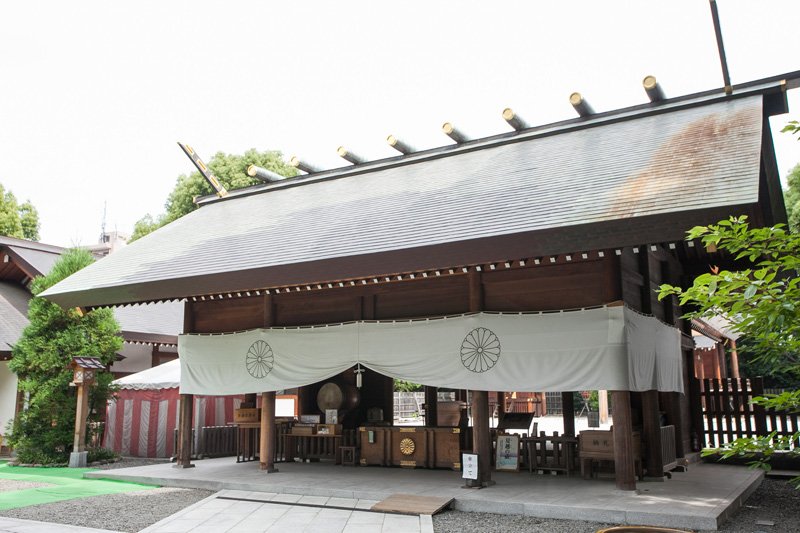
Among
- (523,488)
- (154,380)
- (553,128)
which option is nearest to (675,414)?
(523,488)

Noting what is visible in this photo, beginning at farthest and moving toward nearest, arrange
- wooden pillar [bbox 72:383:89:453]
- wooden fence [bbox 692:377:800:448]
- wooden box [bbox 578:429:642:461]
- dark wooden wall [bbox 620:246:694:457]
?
1. wooden pillar [bbox 72:383:89:453]
2. wooden fence [bbox 692:377:800:448]
3. dark wooden wall [bbox 620:246:694:457]
4. wooden box [bbox 578:429:642:461]

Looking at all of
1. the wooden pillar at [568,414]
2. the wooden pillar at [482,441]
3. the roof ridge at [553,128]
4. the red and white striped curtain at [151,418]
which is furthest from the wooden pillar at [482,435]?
the red and white striped curtain at [151,418]

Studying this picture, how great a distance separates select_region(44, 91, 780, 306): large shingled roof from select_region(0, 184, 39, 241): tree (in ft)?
65.5

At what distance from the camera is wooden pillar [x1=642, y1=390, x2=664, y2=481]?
871cm

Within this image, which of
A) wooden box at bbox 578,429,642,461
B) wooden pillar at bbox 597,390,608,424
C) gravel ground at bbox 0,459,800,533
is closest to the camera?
gravel ground at bbox 0,459,800,533

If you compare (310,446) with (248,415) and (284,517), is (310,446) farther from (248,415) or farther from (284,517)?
(284,517)

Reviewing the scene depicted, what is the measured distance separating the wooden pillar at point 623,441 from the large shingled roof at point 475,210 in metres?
2.02

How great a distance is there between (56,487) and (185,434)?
213 cm

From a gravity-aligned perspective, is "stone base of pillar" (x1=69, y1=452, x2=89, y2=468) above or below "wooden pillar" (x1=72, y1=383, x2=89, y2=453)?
below

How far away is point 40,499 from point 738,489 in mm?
9215

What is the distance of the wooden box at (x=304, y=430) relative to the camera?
11.6 metres

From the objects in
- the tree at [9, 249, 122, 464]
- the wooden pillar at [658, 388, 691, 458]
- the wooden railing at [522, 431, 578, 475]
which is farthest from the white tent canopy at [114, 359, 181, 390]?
the wooden pillar at [658, 388, 691, 458]

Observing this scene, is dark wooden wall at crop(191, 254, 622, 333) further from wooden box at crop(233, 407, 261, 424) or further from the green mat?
the green mat

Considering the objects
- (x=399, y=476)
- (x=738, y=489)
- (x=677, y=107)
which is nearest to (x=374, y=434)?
(x=399, y=476)
